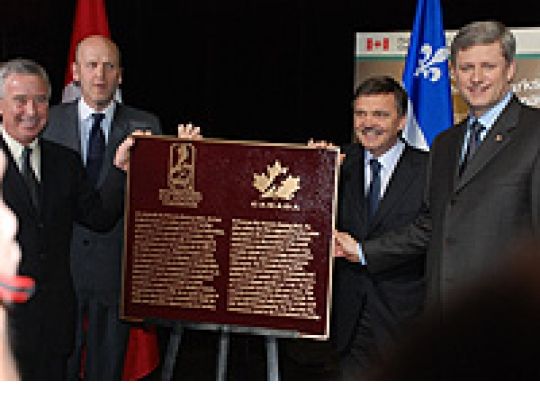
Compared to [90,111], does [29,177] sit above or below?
below

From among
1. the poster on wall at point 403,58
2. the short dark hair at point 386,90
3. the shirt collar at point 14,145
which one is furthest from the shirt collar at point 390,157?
the poster on wall at point 403,58

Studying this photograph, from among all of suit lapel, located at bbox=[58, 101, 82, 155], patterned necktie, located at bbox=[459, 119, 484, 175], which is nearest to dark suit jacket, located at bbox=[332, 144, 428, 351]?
patterned necktie, located at bbox=[459, 119, 484, 175]

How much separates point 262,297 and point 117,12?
3335 mm

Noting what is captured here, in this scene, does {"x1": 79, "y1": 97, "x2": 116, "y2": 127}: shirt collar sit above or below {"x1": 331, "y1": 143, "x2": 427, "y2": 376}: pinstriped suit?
above

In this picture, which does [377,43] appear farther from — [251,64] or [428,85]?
[428,85]

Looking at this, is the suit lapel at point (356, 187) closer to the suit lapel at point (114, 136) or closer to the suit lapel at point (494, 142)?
the suit lapel at point (494, 142)

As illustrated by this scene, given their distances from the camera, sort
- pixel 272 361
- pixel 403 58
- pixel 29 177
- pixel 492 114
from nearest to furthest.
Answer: pixel 272 361
pixel 492 114
pixel 29 177
pixel 403 58

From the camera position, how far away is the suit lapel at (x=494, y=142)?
296cm

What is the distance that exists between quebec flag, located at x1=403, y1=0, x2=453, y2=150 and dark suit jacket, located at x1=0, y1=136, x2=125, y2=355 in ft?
5.60

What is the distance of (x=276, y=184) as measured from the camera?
2.95 metres

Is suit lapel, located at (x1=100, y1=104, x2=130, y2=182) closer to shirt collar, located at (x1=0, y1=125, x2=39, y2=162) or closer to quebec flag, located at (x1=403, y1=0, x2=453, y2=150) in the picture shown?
shirt collar, located at (x1=0, y1=125, x2=39, y2=162)

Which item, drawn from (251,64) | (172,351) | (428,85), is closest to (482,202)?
(172,351)

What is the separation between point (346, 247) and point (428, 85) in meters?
1.44

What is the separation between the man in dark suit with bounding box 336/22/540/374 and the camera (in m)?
2.93
